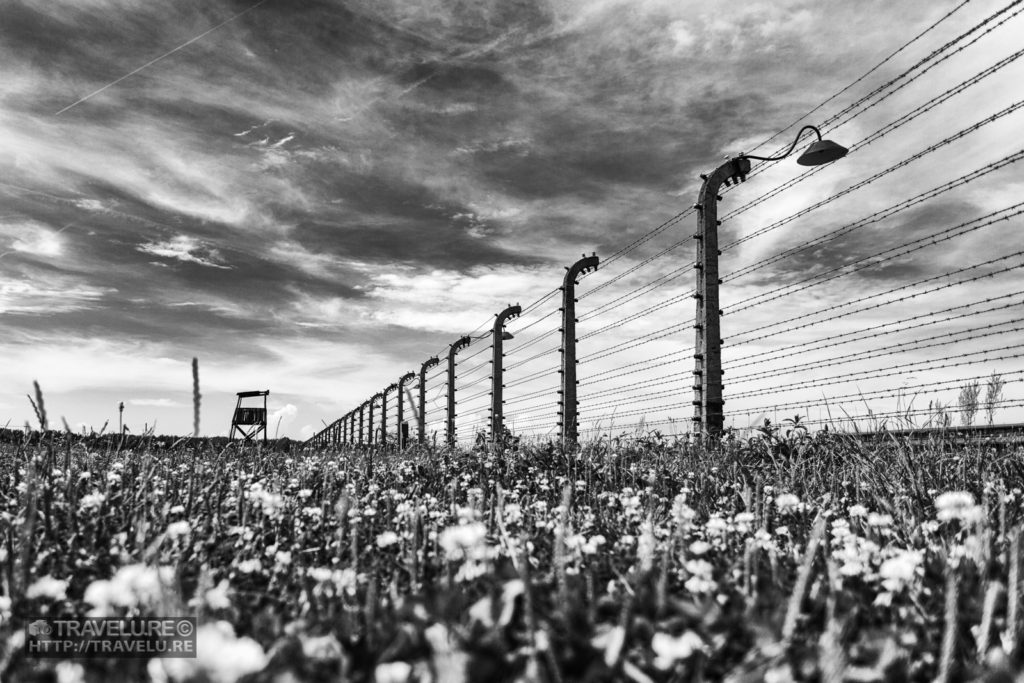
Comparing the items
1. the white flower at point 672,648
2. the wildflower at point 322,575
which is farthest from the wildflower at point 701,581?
the wildflower at point 322,575

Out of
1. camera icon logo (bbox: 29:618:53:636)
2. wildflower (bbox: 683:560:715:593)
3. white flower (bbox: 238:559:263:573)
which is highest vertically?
wildflower (bbox: 683:560:715:593)

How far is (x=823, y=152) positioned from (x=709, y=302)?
226cm

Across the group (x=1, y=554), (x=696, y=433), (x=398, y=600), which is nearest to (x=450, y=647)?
(x=398, y=600)

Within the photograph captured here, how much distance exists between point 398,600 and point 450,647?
0.58 m

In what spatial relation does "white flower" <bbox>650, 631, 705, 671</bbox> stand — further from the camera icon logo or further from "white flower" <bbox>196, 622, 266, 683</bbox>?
the camera icon logo

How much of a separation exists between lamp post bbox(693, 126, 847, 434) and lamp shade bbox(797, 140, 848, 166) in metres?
→ 0.62

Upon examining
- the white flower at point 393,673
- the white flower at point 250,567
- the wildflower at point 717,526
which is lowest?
the white flower at point 393,673

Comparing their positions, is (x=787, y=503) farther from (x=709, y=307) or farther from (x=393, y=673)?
(x=709, y=307)

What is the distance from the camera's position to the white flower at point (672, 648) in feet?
4.84

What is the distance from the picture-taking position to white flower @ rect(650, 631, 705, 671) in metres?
1.47

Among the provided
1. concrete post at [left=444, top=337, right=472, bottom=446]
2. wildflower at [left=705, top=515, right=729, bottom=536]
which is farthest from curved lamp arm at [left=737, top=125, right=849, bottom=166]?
concrete post at [left=444, top=337, right=472, bottom=446]

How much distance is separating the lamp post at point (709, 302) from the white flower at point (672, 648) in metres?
7.54

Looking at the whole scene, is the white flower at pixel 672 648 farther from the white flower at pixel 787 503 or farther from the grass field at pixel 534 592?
the white flower at pixel 787 503

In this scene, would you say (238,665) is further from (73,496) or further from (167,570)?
(73,496)
